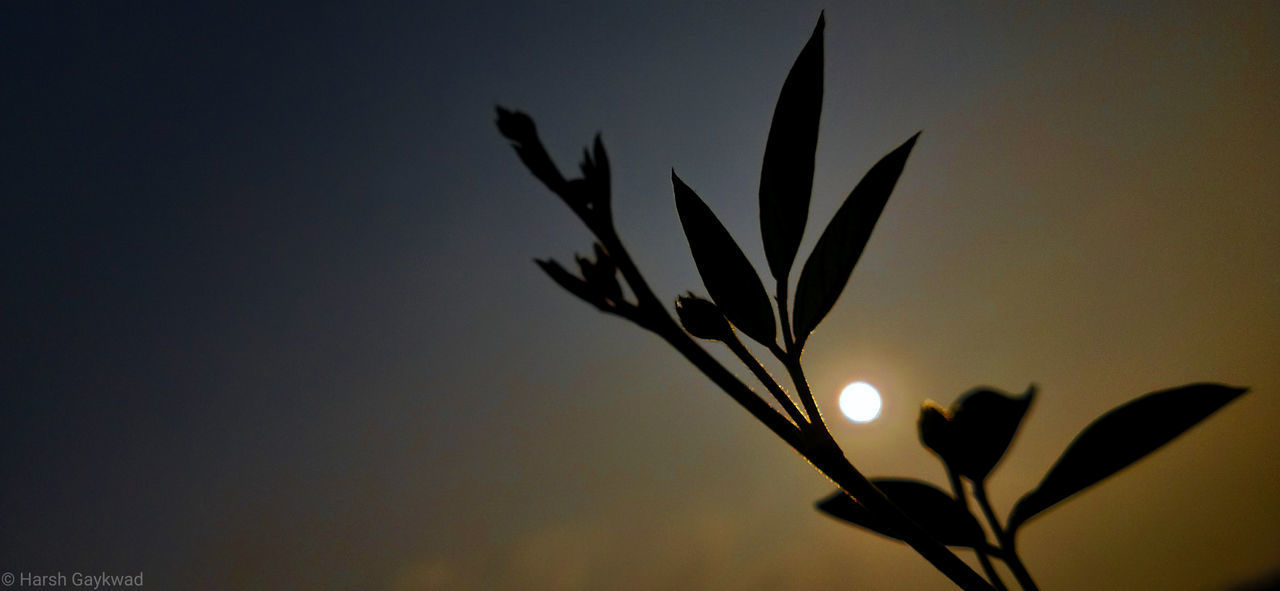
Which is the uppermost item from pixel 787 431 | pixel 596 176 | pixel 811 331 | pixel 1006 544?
pixel 596 176

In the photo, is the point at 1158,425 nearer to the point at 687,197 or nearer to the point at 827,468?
the point at 827,468

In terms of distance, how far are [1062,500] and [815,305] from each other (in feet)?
Answer: 0.95

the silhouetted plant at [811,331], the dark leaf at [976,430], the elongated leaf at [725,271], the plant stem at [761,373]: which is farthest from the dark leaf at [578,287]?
the dark leaf at [976,430]

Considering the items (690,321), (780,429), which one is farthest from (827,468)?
(690,321)

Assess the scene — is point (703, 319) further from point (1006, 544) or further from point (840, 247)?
point (1006, 544)

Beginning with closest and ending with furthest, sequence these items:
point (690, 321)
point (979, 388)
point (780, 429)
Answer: point (780, 429)
point (690, 321)
point (979, 388)

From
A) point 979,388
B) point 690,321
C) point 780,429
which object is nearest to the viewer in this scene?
point 780,429

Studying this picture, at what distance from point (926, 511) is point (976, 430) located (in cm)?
15

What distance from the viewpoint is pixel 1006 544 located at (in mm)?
638

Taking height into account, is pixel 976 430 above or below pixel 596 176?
below

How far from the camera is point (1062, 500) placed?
2.22 ft

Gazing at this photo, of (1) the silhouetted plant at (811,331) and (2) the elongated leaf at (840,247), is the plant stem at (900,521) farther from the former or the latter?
(2) the elongated leaf at (840,247)

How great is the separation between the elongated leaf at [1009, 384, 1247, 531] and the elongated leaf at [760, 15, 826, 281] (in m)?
0.32

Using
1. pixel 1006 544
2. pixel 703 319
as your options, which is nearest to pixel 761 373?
pixel 703 319
